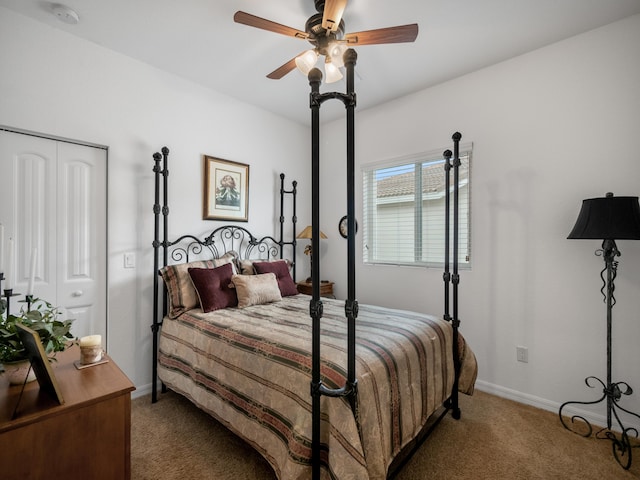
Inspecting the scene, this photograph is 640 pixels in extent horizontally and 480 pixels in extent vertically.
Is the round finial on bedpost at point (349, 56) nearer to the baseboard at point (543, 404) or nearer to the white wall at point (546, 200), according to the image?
the white wall at point (546, 200)

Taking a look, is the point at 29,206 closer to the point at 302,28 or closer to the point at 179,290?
the point at 179,290

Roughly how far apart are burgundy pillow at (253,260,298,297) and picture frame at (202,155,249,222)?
0.66m

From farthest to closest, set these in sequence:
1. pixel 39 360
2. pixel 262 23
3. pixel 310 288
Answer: pixel 310 288
pixel 262 23
pixel 39 360

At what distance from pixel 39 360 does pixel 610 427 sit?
3.21m

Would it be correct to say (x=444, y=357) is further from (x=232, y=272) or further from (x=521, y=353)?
(x=232, y=272)

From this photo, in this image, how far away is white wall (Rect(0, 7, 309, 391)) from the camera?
2.12 m

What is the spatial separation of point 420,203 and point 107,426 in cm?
300

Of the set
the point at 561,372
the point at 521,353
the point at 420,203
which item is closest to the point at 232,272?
the point at 420,203

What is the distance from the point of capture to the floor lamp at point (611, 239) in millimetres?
1846

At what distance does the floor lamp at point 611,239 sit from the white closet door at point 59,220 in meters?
3.50

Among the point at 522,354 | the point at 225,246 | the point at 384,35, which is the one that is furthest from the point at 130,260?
the point at 522,354

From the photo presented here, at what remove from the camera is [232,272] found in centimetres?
275

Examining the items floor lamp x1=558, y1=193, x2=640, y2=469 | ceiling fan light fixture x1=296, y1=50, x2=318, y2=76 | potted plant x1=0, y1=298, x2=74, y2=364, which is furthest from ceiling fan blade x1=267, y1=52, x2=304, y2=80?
floor lamp x1=558, y1=193, x2=640, y2=469

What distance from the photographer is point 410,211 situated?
10.9 ft
